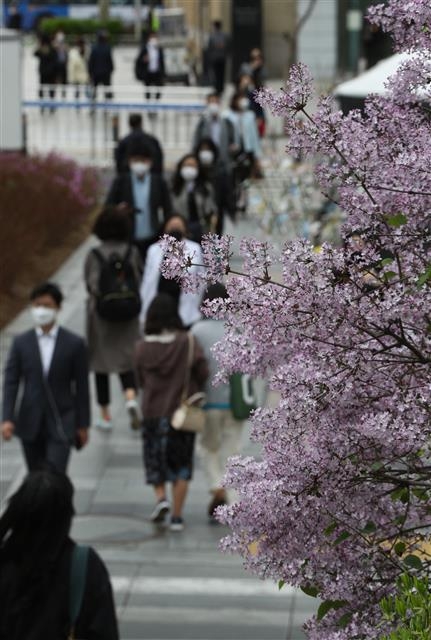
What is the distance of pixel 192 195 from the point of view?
16000 mm

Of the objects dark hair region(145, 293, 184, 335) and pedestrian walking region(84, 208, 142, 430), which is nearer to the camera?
dark hair region(145, 293, 184, 335)

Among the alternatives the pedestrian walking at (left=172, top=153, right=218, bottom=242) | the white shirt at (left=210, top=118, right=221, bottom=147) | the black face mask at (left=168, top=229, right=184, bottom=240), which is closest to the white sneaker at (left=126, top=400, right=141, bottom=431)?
the black face mask at (left=168, top=229, right=184, bottom=240)

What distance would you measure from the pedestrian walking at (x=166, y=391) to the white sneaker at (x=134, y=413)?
2330 mm

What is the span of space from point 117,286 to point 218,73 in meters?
28.3

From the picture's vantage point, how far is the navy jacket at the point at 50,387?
10.6 meters

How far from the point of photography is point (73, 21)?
60.0 m

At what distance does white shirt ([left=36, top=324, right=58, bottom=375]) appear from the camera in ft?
34.9

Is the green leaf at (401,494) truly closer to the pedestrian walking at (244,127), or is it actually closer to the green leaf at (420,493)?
the green leaf at (420,493)

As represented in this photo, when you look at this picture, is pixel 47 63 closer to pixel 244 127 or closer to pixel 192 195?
pixel 244 127

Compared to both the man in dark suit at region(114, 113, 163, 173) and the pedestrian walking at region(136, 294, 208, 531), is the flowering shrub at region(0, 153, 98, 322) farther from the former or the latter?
the pedestrian walking at region(136, 294, 208, 531)

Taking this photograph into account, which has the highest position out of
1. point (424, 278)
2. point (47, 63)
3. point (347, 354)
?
point (424, 278)

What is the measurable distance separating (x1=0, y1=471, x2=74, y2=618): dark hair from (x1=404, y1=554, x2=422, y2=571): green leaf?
7.08ft

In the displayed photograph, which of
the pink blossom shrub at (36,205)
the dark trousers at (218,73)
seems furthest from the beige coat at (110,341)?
the dark trousers at (218,73)

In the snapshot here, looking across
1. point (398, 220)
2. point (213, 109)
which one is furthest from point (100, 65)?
point (398, 220)
